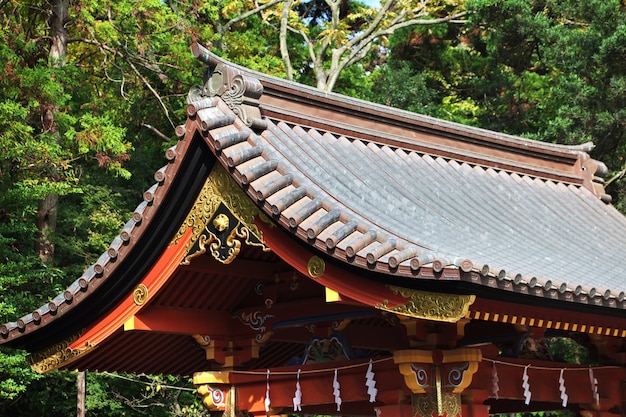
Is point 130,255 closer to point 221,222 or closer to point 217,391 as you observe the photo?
point 221,222

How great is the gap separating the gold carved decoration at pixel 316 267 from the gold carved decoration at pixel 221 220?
15.4 inches

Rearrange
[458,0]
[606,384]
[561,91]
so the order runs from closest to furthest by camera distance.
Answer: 1. [606,384]
2. [561,91]
3. [458,0]

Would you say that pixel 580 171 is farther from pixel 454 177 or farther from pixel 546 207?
pixel 454 177

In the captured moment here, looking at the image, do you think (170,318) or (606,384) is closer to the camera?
(170,318)

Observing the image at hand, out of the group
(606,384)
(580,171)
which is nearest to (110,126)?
(580,171)

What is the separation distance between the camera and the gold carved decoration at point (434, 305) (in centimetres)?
517

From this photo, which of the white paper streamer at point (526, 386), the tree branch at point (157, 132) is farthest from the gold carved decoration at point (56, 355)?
the tree branch at point (157, 132)

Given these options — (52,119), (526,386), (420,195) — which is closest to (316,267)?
(420,195)

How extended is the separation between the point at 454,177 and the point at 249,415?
9.48 ft

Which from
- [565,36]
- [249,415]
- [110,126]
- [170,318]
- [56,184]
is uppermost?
[565,36]

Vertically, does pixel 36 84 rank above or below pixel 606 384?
above

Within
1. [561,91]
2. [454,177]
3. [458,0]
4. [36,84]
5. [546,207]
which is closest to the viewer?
[454,177]

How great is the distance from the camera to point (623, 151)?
62.7 ft

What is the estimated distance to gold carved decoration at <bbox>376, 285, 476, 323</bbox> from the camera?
17.0 feet
